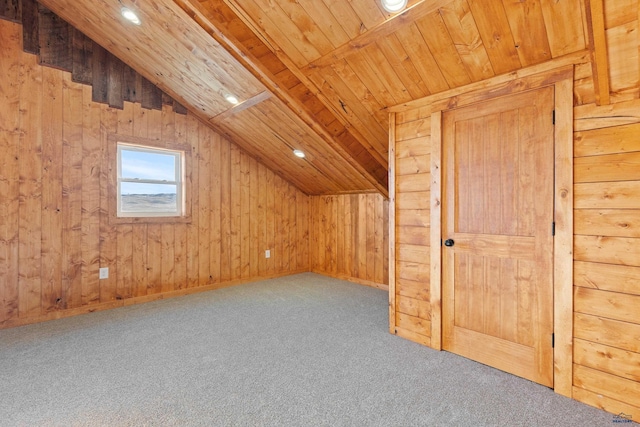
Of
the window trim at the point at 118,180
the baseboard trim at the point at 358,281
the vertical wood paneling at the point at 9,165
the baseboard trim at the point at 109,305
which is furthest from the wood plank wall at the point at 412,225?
the vertical wood paneling at the point at 9,165

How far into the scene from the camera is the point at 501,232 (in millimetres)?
2043

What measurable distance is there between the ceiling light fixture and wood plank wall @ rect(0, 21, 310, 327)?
297 cm

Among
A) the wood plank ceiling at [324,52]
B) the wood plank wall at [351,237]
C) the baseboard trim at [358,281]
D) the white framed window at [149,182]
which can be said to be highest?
the wood plank ceiling at [324,52]

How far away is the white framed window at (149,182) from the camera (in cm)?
346

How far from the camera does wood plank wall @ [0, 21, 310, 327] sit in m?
2.81

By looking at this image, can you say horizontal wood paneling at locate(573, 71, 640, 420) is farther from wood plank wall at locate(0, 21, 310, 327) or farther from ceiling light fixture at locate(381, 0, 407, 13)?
wood plank wall at locate(0, 21, 310, 327)

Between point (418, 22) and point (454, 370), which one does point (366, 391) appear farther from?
point (418, 22)

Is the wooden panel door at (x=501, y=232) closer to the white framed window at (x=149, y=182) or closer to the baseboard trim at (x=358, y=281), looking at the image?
the baseboard trim at (x=358, y=281)

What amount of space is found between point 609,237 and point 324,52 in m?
2.07

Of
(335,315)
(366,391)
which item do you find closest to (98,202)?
(335,315)

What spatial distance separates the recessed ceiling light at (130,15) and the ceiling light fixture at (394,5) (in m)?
2.15

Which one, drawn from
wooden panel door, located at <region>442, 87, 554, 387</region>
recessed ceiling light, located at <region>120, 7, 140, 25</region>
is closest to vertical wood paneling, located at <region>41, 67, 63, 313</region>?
recessed ceiling light, located at <region>120, 7, 140, 25</region>

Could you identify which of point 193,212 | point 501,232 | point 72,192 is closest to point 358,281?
point 193,212

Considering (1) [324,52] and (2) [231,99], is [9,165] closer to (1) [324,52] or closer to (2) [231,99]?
(2) [231,99]
